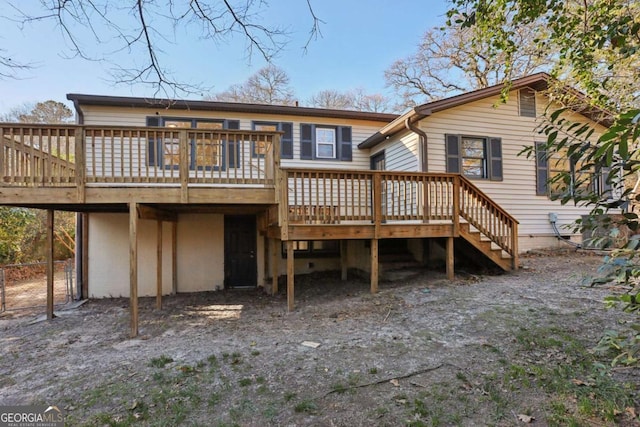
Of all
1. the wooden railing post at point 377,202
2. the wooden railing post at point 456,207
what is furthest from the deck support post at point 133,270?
the wooden railing post at point 456,207

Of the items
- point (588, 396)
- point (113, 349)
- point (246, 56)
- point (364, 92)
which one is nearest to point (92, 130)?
point (246, 56)

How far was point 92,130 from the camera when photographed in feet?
17.3

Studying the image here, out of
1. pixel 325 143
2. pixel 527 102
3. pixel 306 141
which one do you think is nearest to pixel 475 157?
pixel 527 102

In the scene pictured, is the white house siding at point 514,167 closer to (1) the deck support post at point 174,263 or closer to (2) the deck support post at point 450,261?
(2) the deck support post at point 450,261

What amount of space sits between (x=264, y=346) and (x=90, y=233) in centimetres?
649

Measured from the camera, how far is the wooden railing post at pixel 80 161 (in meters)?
5.20

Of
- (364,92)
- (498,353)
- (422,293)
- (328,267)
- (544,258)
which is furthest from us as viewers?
(364,92)

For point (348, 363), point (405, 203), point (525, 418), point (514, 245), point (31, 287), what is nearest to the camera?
point (525, 418)

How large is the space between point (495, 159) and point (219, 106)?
25.0 ft

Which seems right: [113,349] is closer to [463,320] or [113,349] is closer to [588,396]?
[463,320]

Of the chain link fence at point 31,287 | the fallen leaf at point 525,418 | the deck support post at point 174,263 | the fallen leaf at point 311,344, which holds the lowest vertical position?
the chain link fence at point 31,287

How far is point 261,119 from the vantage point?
30.6ft

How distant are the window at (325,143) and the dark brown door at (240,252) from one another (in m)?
2.79

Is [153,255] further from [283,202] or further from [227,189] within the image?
[283,202]
